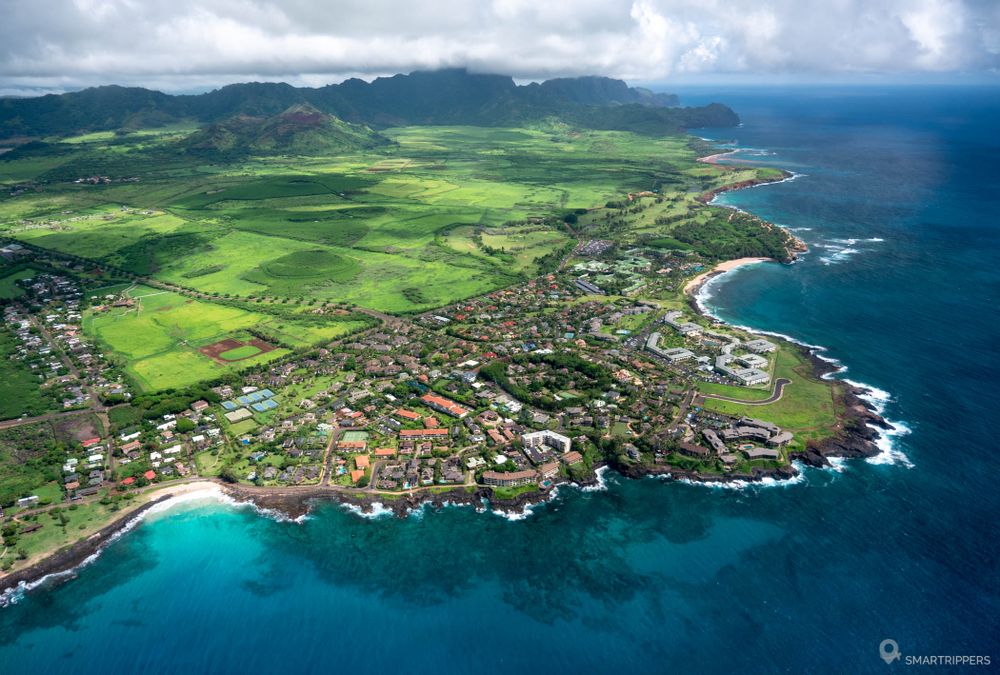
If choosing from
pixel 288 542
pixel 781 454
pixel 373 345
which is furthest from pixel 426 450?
pixel 781 454

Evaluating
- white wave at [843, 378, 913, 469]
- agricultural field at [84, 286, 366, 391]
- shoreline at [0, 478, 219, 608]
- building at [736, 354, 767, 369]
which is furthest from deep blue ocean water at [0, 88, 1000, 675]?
agricultural field at [84, 286, 366, 391]

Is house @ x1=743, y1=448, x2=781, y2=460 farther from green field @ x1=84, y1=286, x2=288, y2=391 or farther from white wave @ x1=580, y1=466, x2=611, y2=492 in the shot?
green field @ x1=84, y1=286, x2=288, y2=391

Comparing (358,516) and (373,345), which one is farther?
(373,345)

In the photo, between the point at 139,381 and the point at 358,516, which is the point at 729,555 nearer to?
the point at 358,516

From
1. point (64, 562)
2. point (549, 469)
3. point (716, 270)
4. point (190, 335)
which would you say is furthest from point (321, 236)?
point (549, 469)

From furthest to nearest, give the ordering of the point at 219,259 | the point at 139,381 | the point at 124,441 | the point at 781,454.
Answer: the point at 219,259, the point at 139,381, the point at 124,441, the point at 781,454

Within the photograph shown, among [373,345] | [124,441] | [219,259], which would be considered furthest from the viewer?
[219,259]

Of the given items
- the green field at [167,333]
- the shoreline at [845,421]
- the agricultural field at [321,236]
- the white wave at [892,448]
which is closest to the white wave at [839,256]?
the shoreline at [845,421]
